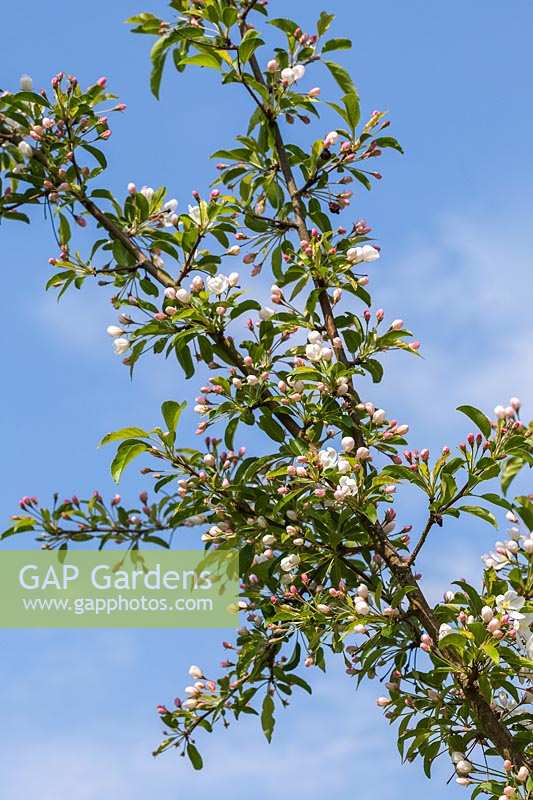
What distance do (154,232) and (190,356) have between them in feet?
2.58

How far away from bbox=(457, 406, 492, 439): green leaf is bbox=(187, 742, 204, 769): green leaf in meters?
2.16

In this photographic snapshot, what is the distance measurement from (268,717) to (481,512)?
162 cm

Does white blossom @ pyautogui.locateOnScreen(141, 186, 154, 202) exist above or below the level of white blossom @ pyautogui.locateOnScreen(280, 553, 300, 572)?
above

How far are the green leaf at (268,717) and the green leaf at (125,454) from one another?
4.79 ft

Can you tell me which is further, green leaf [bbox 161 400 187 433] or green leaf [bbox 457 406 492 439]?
green leaf [bbox 161 400 187 433]

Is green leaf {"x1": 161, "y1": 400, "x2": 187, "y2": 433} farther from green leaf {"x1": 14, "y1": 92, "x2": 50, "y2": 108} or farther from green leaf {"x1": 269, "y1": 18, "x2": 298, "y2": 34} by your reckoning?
green leaf {"x1": 269, "y1": 18, "x2": 298, "y2": 34}

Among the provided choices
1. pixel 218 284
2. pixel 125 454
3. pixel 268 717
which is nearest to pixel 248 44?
pixel 218 284

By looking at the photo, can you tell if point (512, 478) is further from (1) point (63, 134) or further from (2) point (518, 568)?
(1) point (63, 134)

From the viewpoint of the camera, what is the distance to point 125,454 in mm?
4848

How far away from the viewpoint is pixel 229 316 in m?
5.11

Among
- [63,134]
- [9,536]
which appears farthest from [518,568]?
[63,134]

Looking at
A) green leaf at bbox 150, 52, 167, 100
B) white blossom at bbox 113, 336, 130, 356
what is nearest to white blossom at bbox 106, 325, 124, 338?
white blossom at bbox 113, 336, 130, 356

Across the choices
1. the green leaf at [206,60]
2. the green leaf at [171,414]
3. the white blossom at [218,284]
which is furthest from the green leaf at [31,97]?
the green leaf at [171,414]

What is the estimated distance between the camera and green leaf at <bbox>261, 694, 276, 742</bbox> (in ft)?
17.6
